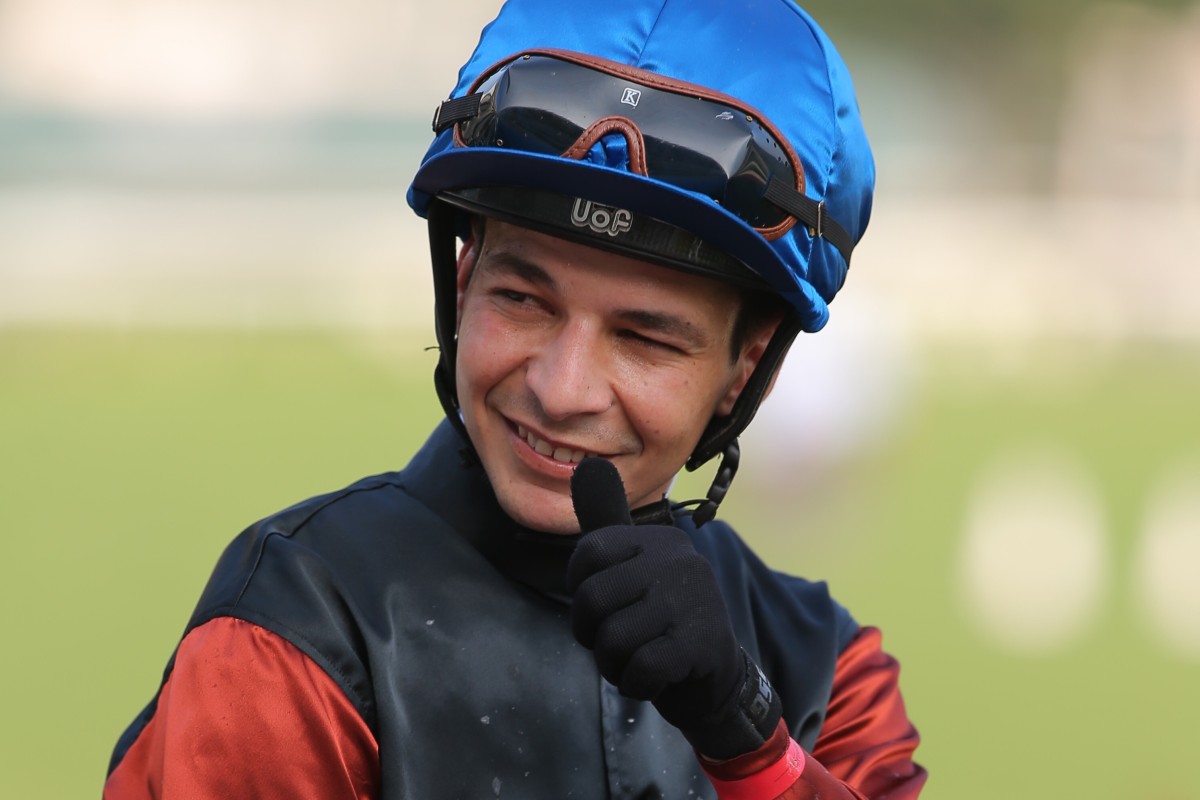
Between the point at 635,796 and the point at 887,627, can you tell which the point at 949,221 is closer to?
the point at 887,627

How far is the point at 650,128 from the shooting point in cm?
183

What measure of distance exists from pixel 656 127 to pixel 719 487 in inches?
21.2

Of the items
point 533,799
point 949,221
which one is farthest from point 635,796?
point 949,221

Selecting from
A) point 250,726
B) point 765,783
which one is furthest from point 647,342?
point 250,726

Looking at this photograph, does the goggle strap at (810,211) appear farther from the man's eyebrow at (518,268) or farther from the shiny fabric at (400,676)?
the shiny fabric at (400,676)

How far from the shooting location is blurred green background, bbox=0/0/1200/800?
5734mm

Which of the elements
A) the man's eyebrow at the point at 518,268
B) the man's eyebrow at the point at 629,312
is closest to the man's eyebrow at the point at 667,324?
the man's eyebrow at the point at 629,312

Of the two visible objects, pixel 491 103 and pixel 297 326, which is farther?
pixel 297 326

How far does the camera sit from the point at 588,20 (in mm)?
1932

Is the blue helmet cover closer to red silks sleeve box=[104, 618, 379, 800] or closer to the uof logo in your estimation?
the uof logo

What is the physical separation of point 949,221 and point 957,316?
63 cm

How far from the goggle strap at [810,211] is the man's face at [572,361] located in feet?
0.43

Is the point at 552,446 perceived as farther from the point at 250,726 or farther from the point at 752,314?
the point at 250,726

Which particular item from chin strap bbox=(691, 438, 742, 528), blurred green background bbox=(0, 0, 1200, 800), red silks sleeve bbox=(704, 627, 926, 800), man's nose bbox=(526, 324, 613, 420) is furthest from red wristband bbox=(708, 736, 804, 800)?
blurred green background bbox=(0, 0, 1200, 800)
